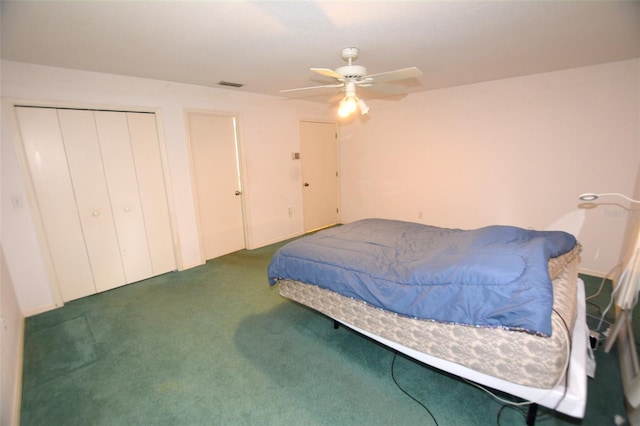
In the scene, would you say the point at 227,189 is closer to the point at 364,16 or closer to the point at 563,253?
the point at 364,16

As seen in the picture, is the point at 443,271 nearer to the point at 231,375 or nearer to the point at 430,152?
the point at 231,375

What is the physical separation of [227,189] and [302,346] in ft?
8.59

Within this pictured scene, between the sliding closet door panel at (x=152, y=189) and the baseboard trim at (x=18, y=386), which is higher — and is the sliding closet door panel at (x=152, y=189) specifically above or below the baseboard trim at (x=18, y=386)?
above

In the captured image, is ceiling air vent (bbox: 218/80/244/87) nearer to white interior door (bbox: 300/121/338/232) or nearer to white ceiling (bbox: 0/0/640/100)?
white ceiling (bbox: 0/0/640/100)

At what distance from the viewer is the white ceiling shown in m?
1.66

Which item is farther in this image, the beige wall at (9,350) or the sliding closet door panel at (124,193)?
the sliding closet door panel at (124,193)

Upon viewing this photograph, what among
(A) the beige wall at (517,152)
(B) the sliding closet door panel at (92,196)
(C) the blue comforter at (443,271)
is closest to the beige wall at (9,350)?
(B) the sliding closet door panel at (92,196)

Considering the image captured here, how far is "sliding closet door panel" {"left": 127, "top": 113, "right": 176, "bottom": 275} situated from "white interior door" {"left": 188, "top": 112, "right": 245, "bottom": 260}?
1.36 feet

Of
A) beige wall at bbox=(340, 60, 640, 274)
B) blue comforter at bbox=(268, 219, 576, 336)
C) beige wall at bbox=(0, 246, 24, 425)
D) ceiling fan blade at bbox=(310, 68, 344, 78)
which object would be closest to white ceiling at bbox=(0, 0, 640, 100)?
ceiling fan blade at bbox=(310, 68, 344, 78)

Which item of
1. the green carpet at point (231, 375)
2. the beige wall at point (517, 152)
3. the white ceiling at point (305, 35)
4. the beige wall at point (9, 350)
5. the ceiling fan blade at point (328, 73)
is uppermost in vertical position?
the white ceiling at point (305, 35)

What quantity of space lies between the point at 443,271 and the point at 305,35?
1881 mm

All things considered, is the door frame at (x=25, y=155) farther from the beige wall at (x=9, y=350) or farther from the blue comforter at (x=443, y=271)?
the blue comforter at (x=443, y=271)

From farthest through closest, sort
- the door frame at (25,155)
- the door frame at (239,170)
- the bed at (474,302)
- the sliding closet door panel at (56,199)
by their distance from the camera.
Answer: the door frame at (239,170) < the sliding closet door panel at (56,199) < the door frame at (25,155) < the bed at (474,302)

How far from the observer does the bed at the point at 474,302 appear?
130 centimetres
